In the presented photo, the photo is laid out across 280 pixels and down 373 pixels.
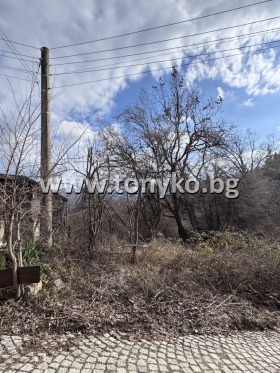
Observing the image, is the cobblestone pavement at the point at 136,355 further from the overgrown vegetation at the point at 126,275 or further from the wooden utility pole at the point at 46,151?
the wooden utility pole at the point at 46,151

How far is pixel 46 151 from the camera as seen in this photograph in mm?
5254

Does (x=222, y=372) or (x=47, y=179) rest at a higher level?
(x=47, y=179)

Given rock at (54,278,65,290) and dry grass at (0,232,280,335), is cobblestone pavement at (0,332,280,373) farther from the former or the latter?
rock at (54,278,65,290)

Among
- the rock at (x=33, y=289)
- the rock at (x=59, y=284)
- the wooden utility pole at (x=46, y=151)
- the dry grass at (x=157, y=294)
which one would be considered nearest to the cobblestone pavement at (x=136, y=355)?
the dry grass at (x=157, y=294)

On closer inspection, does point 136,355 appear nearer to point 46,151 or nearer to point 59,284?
point 59,284

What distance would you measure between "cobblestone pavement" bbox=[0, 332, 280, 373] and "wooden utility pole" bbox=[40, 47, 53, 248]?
2540mm

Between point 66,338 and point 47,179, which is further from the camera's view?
point 47,179

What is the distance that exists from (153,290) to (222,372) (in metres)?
1.79

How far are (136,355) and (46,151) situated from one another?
393 centimetres

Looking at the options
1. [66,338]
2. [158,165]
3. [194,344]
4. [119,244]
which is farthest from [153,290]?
[158,165]

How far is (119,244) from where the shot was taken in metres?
6.53

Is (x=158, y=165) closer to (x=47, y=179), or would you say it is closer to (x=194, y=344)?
(x=47, y=179)

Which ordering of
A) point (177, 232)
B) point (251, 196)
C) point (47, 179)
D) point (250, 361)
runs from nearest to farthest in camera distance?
point (250, 361), point (47, 179), point (251, 196), point (177, 232)

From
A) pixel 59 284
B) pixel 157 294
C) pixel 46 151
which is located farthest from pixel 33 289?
pixel 46 151
